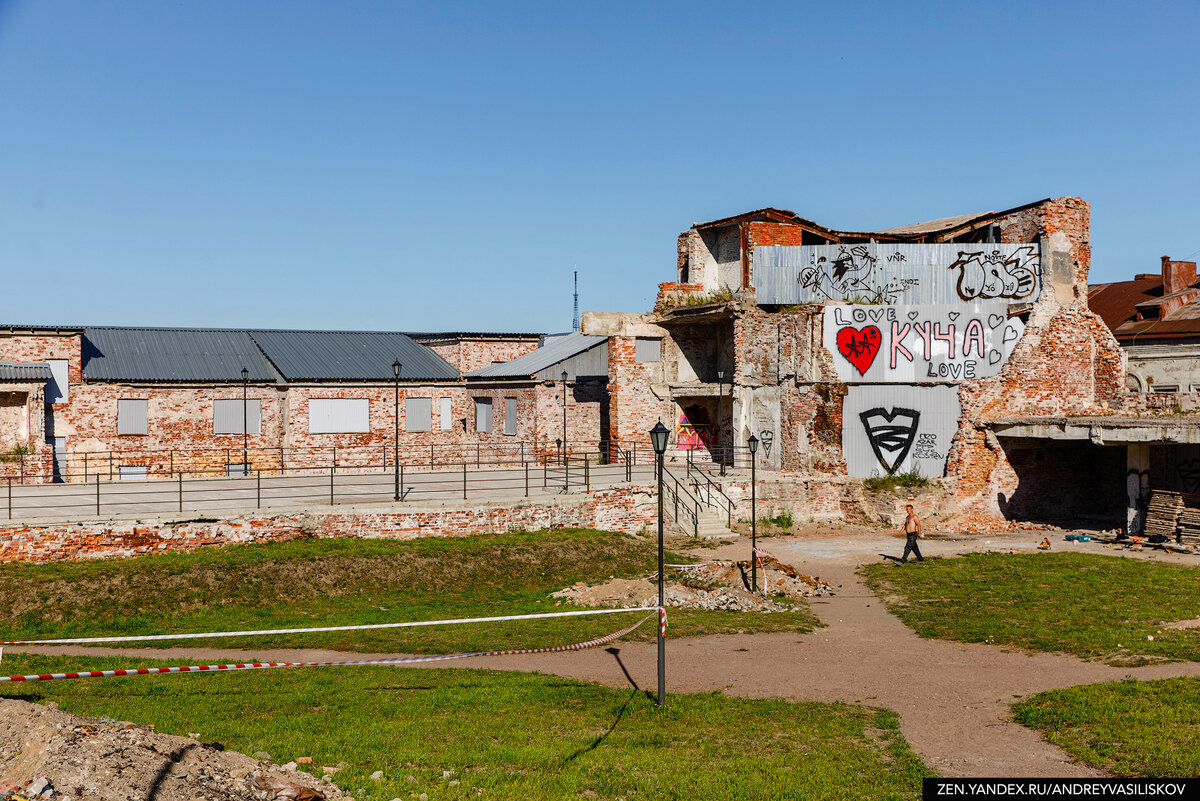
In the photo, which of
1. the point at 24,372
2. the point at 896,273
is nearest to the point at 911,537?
the point at 896,273

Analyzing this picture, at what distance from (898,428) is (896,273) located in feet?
17.9

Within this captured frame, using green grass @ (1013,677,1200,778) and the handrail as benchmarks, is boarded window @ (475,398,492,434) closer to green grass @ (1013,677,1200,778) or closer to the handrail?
the handrail

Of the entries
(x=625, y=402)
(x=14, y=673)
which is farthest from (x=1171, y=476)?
(x=14, y=673)

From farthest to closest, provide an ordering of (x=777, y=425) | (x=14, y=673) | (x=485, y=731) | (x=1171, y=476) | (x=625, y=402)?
(x=625, y=402)
(x=777, y=425)
(x=1171, y=476)
(x=14, y=673)
(x=485, y=731)

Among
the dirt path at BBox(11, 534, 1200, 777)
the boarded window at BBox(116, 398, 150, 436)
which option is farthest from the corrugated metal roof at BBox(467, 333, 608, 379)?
the dirt path at BBox(11, 534, 1200, 777)

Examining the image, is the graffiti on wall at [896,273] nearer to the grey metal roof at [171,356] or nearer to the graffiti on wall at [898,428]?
the graffiti on wall at [898,428]

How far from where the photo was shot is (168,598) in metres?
19.3

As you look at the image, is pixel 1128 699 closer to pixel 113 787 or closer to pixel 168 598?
pixel 113 787

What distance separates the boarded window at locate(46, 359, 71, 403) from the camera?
34.6 metres

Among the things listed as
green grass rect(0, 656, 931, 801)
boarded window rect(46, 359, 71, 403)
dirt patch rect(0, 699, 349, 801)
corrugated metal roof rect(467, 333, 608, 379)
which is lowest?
green grass rect(0, 656, 931, 801)

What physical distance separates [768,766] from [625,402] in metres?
26.8

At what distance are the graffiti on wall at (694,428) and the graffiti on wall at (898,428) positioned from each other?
662 centimetres

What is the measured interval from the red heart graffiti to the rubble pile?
11.4 m

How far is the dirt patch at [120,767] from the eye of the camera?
8070 mm
